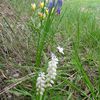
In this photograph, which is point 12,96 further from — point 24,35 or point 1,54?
point 24,35

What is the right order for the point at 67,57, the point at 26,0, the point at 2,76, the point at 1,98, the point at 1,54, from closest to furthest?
the point at 1,98, the point at 2,76, the point at 1,54, the point at 67,57, the point at 26,0

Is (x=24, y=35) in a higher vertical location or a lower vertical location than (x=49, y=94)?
higher

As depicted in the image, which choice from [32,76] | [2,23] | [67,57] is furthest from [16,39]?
[32,76]

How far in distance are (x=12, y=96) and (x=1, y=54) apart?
10.2 inches

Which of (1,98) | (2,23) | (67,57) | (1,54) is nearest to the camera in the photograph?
(1,98)

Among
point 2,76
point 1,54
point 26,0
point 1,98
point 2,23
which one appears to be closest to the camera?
point 1,98

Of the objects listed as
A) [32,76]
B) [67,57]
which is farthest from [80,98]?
[67,57]

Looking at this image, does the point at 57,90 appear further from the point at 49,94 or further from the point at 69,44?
the point at 69,44

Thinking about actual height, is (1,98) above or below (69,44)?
below

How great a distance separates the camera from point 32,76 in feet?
3.96

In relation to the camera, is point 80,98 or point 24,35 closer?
point 80,98

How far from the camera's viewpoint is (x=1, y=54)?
143 centimetres

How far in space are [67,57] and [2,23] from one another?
0.36m

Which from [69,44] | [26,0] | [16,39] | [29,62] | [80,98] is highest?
[26,0]
